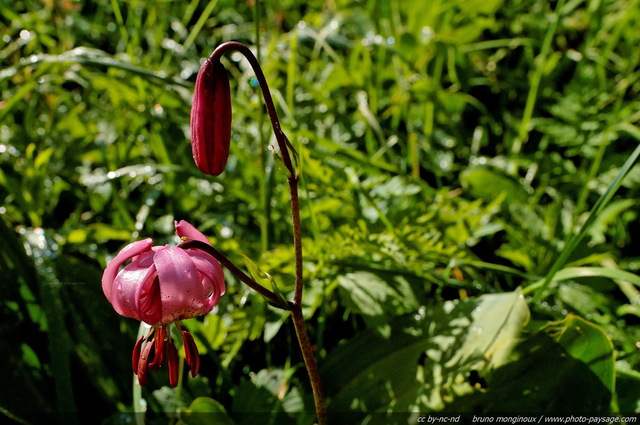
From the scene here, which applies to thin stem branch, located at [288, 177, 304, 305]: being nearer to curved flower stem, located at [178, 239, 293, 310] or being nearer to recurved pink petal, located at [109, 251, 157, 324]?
curved flower stem, located at [178, 239, 293, 310]

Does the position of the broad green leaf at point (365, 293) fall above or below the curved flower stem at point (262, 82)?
below

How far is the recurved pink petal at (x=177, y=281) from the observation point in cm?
78

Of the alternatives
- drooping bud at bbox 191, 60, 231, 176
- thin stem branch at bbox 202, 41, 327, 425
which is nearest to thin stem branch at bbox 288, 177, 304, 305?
thin stem branch at bbox 202, 41, 327, 425

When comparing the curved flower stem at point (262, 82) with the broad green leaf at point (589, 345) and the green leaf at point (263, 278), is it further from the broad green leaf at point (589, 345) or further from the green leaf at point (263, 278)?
the broad green leaf at point (589, 345)

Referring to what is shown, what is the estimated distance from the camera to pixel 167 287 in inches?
30.6

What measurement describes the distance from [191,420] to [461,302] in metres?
0.59

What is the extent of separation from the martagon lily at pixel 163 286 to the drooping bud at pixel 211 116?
140 millimetres

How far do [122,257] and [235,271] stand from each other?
0.51ft

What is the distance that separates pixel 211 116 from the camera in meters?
0.86

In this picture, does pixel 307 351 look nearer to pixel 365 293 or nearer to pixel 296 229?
pixel 296 229

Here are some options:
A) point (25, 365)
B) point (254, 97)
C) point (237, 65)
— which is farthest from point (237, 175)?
point (237, 65)

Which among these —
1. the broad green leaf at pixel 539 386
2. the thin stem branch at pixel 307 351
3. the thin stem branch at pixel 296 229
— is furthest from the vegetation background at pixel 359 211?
the thin stem branch at pixel 296 229

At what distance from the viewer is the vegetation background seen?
1232mm

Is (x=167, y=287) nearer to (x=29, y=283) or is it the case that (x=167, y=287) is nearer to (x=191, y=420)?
(x=191, y=420)
